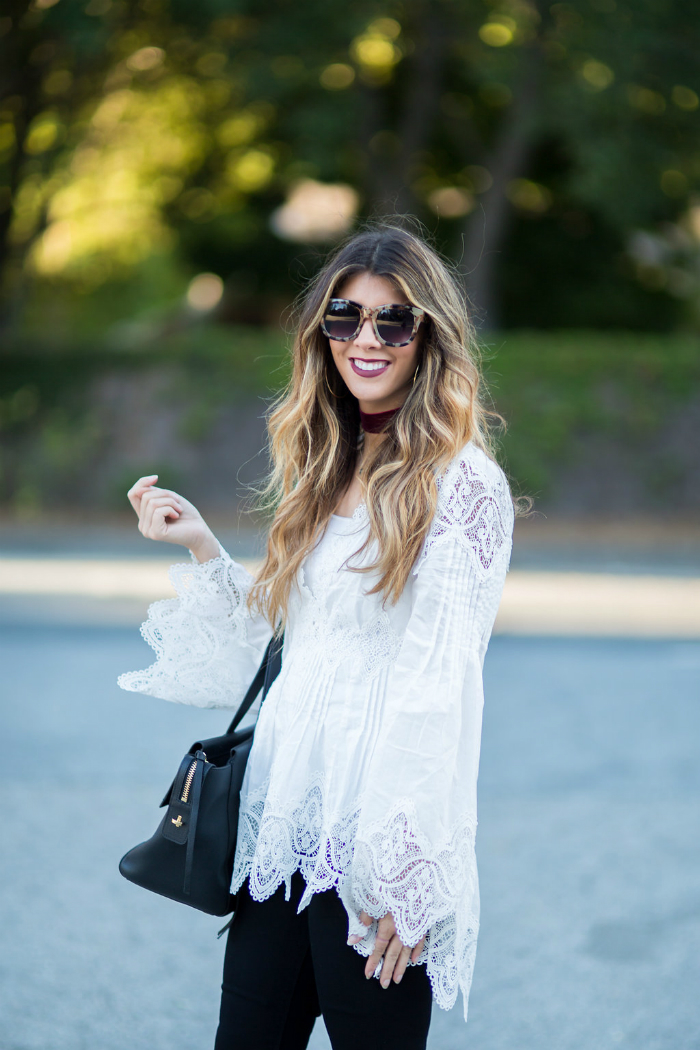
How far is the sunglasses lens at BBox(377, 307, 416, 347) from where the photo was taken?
76.9 inches

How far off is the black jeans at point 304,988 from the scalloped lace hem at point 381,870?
0.04 meters

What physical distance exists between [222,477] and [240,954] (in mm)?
13323

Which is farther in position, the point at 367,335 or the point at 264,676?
the point at 264,676

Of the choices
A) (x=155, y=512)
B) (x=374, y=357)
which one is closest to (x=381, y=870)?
(x=155, y=512)

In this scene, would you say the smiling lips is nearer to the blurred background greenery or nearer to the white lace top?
the white lace top

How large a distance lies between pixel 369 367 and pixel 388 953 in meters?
1.06

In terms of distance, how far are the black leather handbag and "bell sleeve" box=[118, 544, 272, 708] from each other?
291 mm

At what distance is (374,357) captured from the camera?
6.50 ft

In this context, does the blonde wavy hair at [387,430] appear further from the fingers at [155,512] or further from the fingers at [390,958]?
the fingers at [390,958]

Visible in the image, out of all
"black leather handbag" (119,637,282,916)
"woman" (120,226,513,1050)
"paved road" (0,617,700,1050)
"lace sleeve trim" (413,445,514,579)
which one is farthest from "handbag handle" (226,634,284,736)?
"paved road" (0,617,700,1050)

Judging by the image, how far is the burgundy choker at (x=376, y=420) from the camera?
6.67ft

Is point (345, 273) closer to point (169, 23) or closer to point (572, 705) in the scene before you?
point (572, 705)

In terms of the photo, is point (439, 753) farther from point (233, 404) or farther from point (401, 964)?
point (233, 404)

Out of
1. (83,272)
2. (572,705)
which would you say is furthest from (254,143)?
(572,705)
